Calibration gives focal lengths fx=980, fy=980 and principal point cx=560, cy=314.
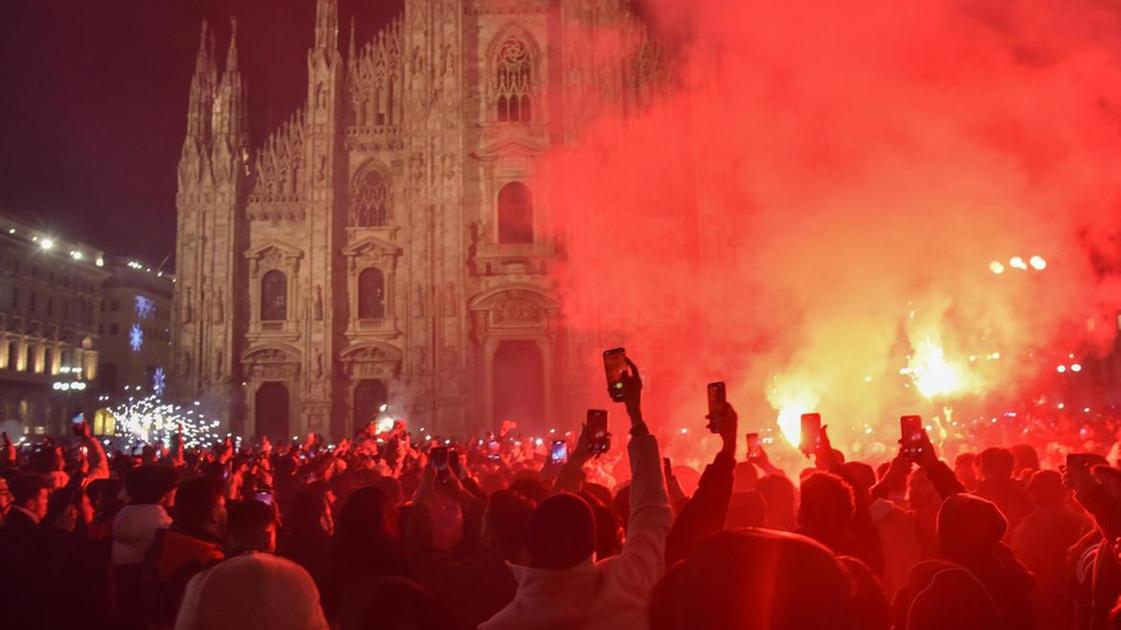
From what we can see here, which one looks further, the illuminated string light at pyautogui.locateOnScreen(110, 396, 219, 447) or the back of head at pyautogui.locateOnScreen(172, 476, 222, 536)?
the illuminated string light at pyautogui.locateOnScreen(110, 396, 219, 447)

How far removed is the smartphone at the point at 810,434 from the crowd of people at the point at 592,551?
0.37m

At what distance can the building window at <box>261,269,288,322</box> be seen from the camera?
3784cm

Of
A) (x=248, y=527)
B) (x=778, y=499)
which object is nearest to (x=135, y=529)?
(x=248, y=527)

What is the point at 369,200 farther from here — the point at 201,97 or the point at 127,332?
the point at 127,332

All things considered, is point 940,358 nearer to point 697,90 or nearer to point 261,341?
point 697,90

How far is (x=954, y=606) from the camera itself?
3.21 meters

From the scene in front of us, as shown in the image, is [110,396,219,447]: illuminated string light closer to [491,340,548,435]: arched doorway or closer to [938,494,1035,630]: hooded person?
[491,340,548,435]: arched doorway

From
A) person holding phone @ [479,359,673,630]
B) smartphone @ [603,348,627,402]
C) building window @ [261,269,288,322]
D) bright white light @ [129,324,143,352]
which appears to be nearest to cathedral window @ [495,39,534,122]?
building window @ [261,269,288,322]

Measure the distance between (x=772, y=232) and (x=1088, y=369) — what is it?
50.5ft

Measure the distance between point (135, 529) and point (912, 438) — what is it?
4621 millimetres

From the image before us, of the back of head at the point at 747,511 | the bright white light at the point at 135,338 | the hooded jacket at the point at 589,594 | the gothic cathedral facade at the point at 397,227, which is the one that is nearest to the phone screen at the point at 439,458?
the back of head at the point at 747,511

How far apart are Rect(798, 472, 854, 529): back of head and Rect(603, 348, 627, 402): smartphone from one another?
50.9 inches

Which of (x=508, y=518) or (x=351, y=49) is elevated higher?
(x=351, y=49)

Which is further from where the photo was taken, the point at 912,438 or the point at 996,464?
the point at 996,464
